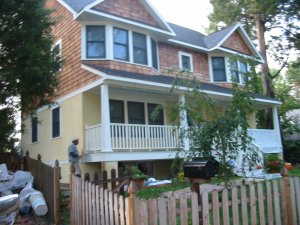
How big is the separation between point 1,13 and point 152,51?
8.75m

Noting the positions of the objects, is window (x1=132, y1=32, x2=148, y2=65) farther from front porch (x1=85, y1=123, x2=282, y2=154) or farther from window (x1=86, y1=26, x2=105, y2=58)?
front porch (x1=85, y1=123, x2=282, y2=154)

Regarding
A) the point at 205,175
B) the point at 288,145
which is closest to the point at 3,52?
the point at 205,175

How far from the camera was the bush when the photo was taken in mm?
23625

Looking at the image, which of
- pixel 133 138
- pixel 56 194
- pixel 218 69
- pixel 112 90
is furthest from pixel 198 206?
pixel 218 69

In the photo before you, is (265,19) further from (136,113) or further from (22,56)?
(22,56)

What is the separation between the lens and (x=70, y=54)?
16.1 meters

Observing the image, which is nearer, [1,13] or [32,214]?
[32,214]

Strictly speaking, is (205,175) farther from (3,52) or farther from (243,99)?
(3,52)

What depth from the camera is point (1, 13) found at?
32.9 ft

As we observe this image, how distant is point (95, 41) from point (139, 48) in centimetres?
220

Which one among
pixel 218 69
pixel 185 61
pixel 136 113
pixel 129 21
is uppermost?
pixel 129 21

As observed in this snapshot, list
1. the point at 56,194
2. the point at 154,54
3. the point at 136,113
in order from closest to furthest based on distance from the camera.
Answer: the point at 56,194 < the point at 136,113 < the point at 154,54

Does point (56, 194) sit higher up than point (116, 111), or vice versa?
point (116, 111)

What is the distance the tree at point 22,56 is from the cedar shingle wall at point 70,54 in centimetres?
354
